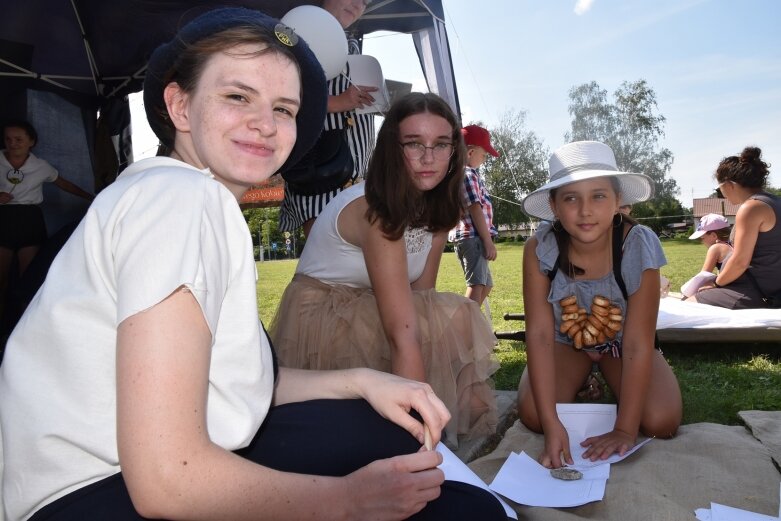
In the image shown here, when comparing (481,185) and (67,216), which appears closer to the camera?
(67,216)

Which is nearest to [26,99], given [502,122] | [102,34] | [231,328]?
[102,34]

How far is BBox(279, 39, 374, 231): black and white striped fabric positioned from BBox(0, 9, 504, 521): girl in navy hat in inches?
83.4

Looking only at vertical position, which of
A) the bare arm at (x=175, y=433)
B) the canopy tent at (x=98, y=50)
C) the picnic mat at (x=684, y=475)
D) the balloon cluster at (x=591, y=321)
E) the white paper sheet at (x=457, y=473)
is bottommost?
the picnic mat at (x=684, y=475)

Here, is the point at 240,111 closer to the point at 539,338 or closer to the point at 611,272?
the point at 539,338

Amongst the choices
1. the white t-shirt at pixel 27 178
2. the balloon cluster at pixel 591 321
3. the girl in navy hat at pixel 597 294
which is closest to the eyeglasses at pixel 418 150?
the girl in navy hat at pixel 597 294

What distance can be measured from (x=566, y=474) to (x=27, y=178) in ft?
15.4

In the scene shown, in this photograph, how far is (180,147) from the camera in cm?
117

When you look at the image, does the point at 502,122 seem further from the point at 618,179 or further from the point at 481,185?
the point at 618,179

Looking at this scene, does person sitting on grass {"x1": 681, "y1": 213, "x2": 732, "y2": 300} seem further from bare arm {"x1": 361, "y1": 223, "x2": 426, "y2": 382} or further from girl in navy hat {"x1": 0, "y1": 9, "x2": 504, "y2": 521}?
girl in navy hat {"x1": 0, "y1": 9, "x2": 504, "y2": 521}

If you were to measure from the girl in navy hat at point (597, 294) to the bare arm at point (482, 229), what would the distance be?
240 centimetres

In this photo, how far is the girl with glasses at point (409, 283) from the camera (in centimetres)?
239

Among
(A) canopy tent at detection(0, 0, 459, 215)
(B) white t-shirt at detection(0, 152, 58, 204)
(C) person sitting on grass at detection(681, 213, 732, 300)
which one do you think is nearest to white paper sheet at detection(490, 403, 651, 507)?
(A) canopy tent at detection(0, 0, 459, 215)

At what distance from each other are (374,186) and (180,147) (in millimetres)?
1252

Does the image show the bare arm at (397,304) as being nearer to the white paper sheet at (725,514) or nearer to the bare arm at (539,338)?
the bare arm at (539,338)
